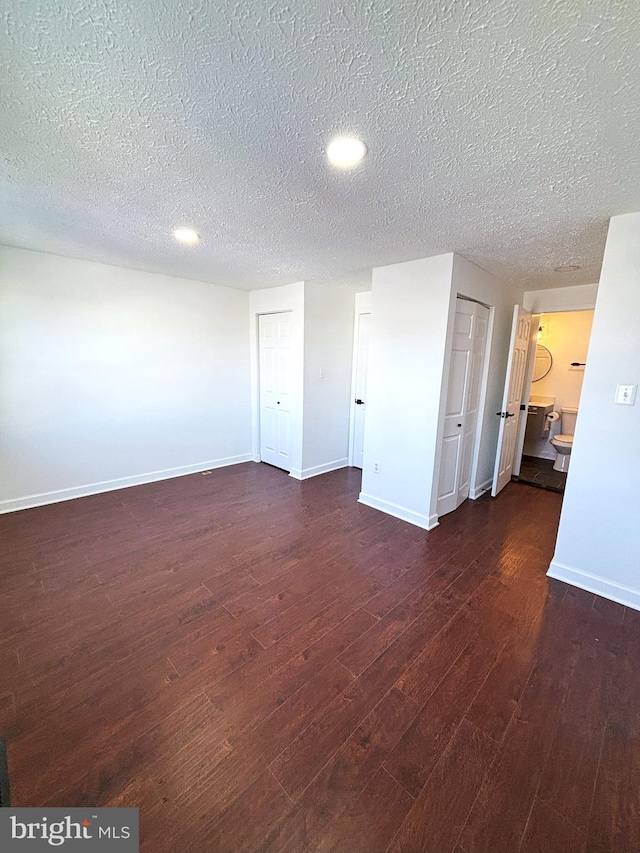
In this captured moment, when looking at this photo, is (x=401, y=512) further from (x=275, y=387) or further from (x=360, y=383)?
(x=275, y=387)

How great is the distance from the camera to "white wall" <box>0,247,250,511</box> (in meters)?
3.02

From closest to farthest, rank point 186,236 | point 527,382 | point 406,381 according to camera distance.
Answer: point 186,236
point 406,381
point 527,382

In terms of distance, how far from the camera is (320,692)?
4.90ft

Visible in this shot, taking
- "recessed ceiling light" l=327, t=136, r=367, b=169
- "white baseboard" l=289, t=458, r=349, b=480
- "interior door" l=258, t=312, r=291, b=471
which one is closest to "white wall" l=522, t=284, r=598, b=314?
"interior door" l=258, t=312, r=291, b=471

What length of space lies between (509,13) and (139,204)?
76.1 inches

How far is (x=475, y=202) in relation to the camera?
1.77 m

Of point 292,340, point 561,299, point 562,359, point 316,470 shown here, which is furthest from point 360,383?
point 562,359

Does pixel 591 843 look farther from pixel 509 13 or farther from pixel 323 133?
pixel 323 133

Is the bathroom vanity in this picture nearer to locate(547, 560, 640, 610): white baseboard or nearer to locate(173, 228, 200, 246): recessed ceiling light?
locate(547, 560, 640, 610): white baseboard

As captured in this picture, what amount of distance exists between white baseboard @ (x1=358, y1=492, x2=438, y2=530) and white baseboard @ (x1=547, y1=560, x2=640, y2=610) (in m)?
0.92

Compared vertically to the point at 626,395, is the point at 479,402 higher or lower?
lower

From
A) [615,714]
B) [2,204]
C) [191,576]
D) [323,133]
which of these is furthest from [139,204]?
[615,714]

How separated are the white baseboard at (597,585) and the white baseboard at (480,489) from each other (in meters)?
1.36

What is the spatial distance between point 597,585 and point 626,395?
4.16ft
